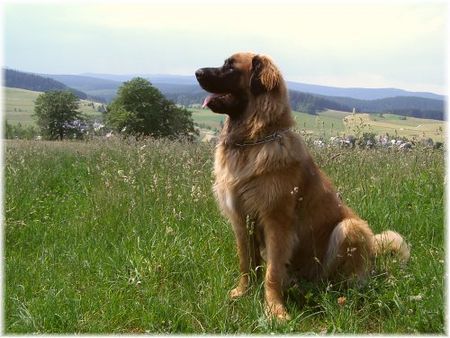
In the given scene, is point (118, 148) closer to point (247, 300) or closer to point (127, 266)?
point (127, 266)

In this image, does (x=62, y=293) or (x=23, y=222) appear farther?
(x=23, y=222)

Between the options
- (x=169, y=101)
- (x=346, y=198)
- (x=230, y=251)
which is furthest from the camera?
(x=169, y=101)

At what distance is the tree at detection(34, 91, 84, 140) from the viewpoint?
18489 millimetres

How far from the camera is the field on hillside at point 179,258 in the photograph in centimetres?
284

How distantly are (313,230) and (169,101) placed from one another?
33.6m

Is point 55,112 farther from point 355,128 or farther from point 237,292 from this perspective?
point 237,292

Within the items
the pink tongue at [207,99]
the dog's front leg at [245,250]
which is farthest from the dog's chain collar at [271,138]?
the dog's front leg at [245,250]

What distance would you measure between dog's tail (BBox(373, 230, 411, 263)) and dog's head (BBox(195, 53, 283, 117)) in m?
1.32

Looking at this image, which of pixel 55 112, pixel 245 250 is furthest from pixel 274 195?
pixel 55 112

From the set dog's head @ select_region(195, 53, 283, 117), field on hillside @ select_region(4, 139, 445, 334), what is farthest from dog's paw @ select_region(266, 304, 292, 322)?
dog's head @ select_region(195, 53, 283, 117)

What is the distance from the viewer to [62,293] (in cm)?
307

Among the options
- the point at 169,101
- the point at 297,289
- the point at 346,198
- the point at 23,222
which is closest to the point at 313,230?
the point at 297,289

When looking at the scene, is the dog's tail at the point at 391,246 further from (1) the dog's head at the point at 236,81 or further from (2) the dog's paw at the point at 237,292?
(1) the dog's head at the point at 236,81

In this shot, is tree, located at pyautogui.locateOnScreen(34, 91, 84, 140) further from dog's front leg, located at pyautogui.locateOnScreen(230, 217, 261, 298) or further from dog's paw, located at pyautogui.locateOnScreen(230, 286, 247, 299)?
dog's paw, located at pyautogui.locateOnScreen(230, 286, 247, 299)
